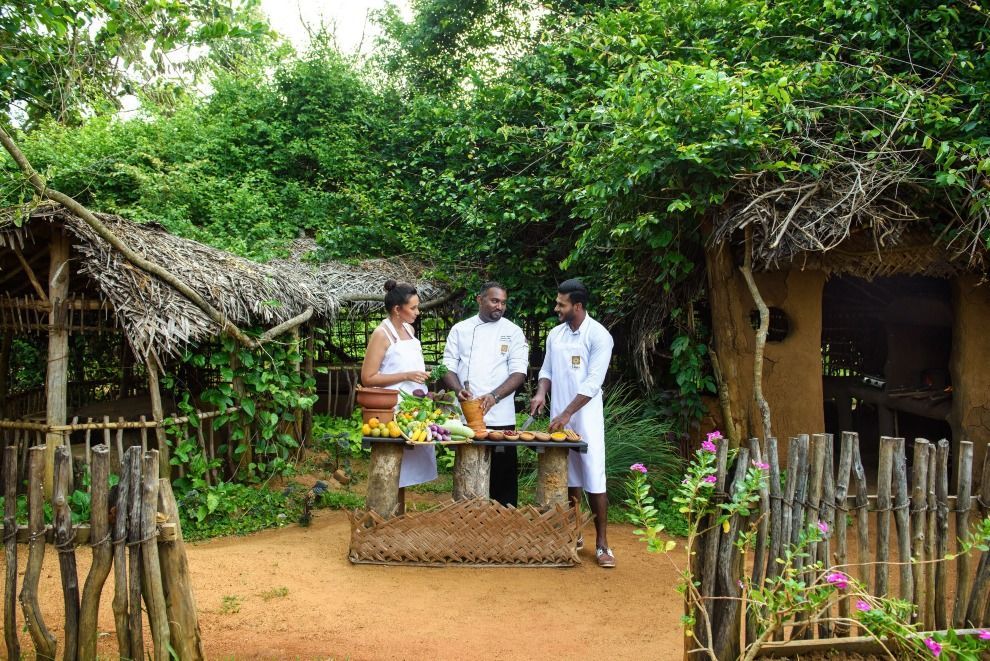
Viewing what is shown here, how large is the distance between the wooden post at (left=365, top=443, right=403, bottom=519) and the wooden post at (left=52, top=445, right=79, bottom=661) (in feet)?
7.11

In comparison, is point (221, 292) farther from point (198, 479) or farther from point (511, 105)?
point (511, 105)

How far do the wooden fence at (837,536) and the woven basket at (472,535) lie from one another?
1.77 m

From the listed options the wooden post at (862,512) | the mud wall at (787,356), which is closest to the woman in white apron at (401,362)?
the mud wall at (787,356)

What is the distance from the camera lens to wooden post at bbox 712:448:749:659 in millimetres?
2947

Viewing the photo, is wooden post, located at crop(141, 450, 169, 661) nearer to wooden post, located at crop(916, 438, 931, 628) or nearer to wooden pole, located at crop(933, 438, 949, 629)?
wooden post, located at crop(916, 438, 931, 628)

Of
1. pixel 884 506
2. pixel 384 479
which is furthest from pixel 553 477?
pixel 884 506

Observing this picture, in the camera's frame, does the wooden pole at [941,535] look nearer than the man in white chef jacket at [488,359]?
Yes

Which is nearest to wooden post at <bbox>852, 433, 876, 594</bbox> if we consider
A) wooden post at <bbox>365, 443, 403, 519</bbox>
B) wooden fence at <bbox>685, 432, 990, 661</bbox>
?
wooden fence at <bbox>685, 432, 990, 661</bbox>

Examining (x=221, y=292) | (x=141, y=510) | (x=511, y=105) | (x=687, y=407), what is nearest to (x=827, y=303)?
(x=687, y=407)

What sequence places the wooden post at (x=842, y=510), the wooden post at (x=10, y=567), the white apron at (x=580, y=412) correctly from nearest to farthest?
the wooden post at (x=10, y=567) < the wooden post at (x=842, y=510) < the white apron at (x=580, y=412)

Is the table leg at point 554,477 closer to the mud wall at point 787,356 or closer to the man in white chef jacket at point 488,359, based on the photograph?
the man in white chef jacket at point 488,359

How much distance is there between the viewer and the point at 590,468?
510 centimetres

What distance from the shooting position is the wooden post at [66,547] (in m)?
2.95

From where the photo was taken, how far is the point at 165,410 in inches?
304
